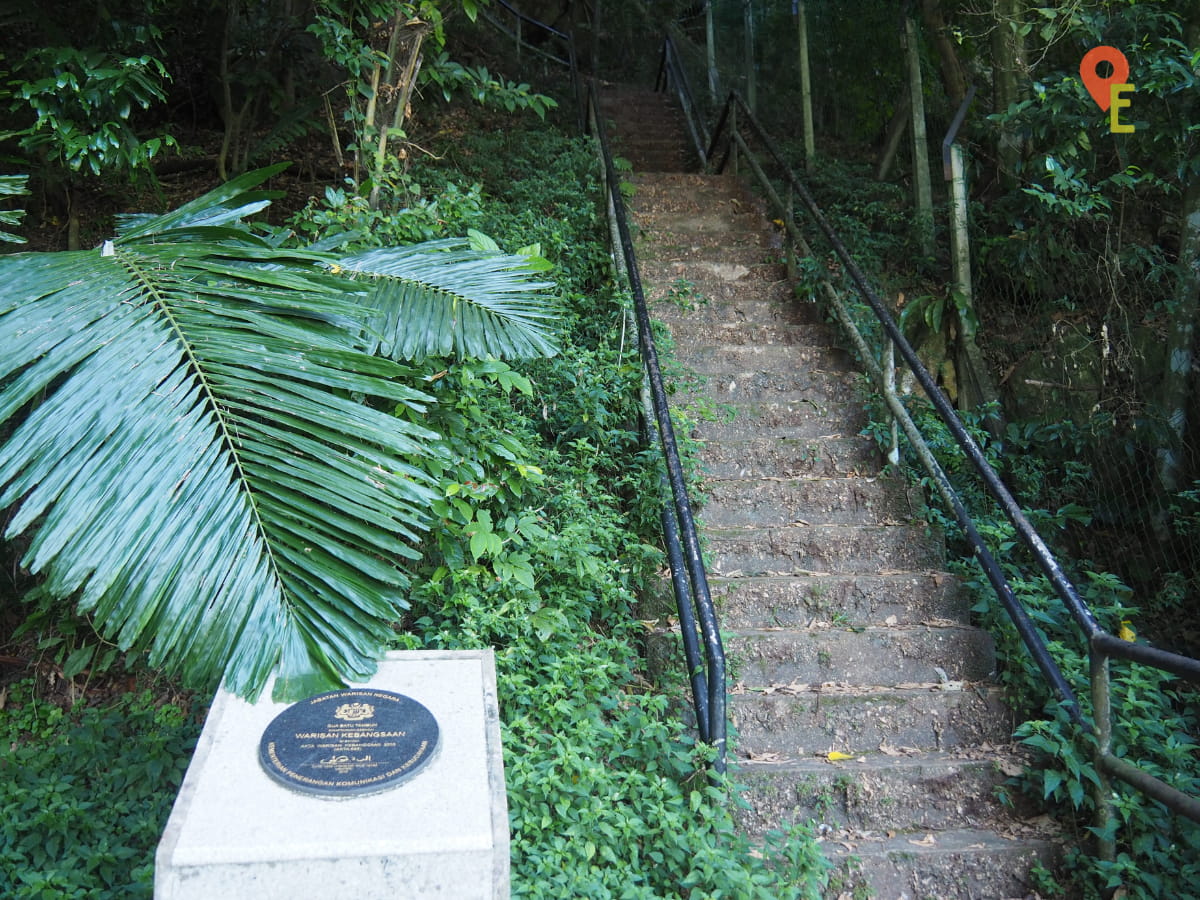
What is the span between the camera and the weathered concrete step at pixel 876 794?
2.84 meters

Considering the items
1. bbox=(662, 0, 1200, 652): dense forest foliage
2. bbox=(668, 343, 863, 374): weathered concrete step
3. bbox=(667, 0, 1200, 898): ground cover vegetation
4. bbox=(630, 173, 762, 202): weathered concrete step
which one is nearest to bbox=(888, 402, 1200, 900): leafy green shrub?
bbox=(667, 0, 1200, 898): ground cover vegetation

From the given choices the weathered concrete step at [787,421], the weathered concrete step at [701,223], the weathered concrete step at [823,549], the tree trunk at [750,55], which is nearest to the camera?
the weathered concrete step at [823,549]

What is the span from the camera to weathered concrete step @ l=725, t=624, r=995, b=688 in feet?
10.7

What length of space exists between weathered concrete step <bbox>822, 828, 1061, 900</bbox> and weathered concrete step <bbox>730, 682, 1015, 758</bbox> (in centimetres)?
40

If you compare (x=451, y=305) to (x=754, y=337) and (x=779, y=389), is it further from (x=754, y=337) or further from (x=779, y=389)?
(x=754, y=337)

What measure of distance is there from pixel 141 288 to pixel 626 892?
188cm

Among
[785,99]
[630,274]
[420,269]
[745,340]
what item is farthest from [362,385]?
[785,99]

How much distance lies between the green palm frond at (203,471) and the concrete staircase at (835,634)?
5.32 ft

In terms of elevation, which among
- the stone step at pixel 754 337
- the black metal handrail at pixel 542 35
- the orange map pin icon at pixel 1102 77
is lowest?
the stone step at pixel 754 337

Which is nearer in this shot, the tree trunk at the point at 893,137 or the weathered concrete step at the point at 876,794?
the weathered concrete step at the point at 876,794

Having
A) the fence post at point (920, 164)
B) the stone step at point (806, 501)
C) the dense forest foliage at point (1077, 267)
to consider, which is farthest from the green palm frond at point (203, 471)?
the fence post at point (920, 164)

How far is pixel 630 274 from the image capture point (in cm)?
456

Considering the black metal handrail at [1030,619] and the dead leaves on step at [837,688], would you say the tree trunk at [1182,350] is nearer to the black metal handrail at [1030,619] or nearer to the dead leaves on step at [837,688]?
the black metal handrail at [1030,619]

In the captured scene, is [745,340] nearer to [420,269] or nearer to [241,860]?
[420,269]
